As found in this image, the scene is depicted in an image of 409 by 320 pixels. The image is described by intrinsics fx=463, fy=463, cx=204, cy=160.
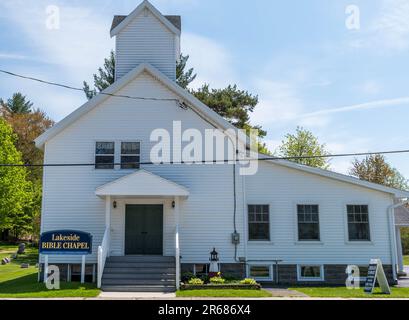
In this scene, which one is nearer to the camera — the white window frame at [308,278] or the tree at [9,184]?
the white window frame at [308,278]

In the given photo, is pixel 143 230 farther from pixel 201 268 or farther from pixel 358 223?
pixel 358 223

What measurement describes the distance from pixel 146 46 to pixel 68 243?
30.5 feet

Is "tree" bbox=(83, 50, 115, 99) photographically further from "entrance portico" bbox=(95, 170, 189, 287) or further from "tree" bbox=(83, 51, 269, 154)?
"entrance portico" bbox=(95, 170, 189, 287)

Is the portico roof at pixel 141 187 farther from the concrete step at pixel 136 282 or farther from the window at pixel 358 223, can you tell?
the window at pixel 358 223

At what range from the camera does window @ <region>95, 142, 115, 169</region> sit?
18.6m

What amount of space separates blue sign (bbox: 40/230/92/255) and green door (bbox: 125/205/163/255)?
2205mm

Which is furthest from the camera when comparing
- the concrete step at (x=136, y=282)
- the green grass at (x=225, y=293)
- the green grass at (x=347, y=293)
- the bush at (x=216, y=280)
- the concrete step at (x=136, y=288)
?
the bush at (x=216, y=280)

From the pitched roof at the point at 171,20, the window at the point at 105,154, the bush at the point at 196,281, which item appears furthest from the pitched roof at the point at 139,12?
the bush at the point at 196,281

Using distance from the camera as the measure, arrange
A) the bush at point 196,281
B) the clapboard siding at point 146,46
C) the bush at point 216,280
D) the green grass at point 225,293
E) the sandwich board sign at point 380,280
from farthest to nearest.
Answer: the clapboard siding at point 146,46 → the bush at point 216,280 → the bush at point 196,281 → the sandwich board sign at point 380,280 → the green grass at point 225,293

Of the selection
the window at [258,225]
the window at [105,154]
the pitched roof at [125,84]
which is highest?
the pitched roof at [125,84]

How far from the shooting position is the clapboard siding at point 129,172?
18.1 m

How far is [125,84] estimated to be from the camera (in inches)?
745

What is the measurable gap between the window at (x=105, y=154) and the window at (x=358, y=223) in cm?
981
